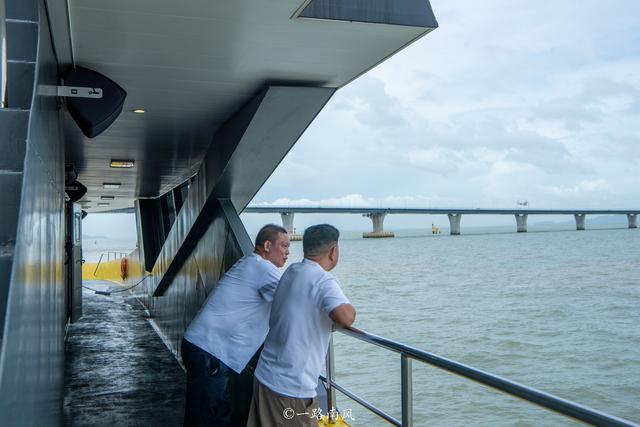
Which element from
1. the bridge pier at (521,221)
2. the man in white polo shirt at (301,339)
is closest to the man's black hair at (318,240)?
the man in white polo shirt at (301,339)

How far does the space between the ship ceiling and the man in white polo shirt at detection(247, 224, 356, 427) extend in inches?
63.5

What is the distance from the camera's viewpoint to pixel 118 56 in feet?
15.5

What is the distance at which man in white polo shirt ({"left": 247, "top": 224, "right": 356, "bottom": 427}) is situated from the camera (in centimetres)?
305

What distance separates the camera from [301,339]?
10.0ft

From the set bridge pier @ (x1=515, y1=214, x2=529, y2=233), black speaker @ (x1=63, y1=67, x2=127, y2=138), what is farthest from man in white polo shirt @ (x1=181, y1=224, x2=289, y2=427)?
bridge pier @ (x1=515, y1=214, x2=529, y2=233)

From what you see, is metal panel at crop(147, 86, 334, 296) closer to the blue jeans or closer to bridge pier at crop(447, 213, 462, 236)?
the blue jeans

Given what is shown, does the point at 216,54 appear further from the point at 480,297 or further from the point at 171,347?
the point at 480,297

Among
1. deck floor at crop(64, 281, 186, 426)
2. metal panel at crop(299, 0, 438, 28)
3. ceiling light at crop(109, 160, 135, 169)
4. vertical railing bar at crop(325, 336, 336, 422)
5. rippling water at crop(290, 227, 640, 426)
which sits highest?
metal panel at crop(299, 0, 438, 28)

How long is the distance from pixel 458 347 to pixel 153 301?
1290 cm

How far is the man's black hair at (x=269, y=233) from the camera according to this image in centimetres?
400

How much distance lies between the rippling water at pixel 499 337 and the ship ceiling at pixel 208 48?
2.84 meters

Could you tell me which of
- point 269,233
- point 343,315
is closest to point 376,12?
point 269,233

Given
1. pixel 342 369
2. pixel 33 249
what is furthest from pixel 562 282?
pixel 33 249

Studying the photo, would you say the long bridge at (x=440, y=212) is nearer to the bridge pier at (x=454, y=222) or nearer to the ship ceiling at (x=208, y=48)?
the bridge pier at (x=454, y=222)
